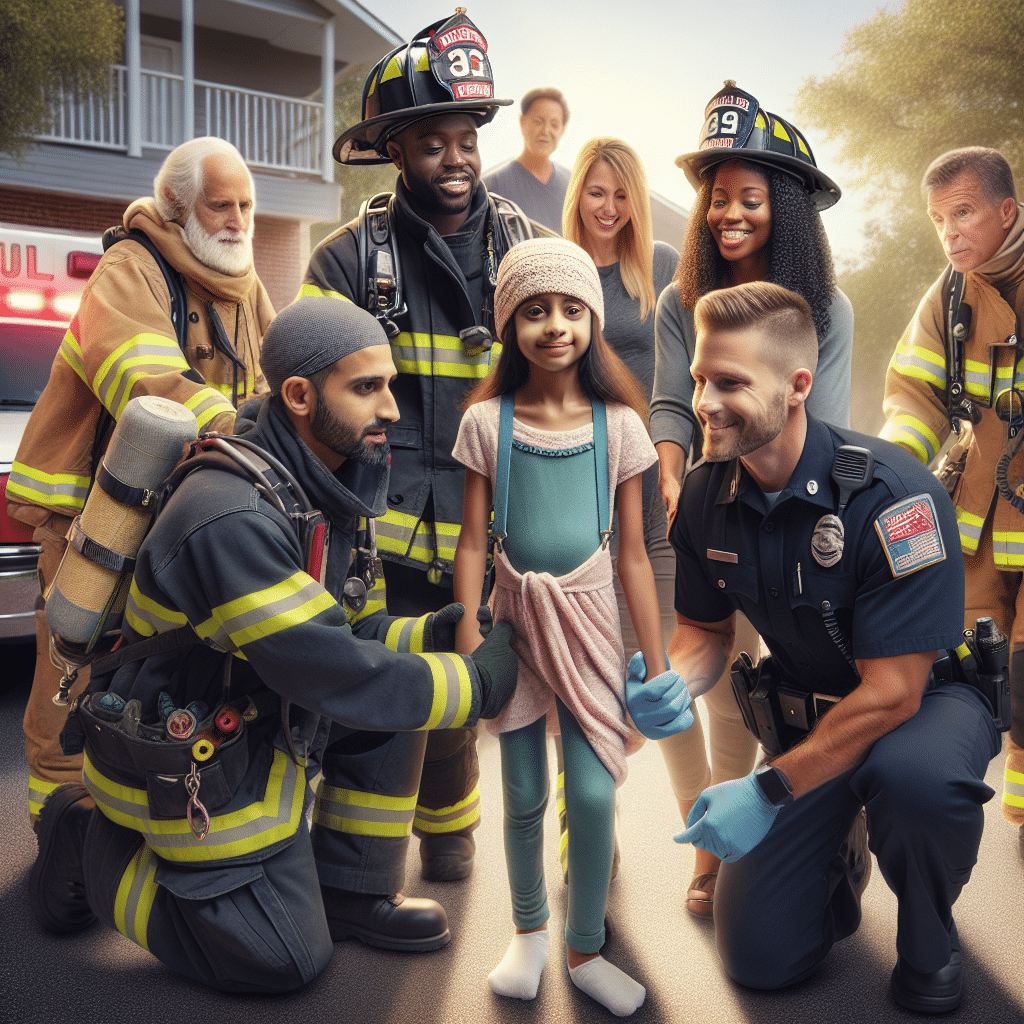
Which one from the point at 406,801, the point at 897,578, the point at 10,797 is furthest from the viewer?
the point at 10,797

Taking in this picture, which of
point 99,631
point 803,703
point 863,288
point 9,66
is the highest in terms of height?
point 9,66

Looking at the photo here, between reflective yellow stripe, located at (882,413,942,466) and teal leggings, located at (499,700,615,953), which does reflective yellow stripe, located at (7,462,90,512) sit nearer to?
teal leggings, located at (499,700,615,953)

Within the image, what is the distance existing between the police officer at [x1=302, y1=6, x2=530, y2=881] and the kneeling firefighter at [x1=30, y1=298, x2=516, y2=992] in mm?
280

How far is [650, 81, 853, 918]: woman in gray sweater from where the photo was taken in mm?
2746

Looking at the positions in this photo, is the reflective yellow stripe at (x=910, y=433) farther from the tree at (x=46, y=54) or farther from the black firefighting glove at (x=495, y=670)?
the tree at (x=46, y=54)

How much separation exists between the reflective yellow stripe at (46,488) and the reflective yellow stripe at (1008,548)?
9.86 ft

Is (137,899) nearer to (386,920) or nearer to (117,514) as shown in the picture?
(386,920)

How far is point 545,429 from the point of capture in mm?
2443

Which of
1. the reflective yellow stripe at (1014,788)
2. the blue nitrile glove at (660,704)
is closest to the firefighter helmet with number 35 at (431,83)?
the blue nitrile glove at (660,704)

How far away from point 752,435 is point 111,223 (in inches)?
536

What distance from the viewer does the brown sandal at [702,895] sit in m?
2.79

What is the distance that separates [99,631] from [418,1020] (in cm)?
Answer: 123

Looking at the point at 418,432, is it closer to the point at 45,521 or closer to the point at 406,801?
the point at 406,801

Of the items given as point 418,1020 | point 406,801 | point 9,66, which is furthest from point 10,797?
point 9,66
